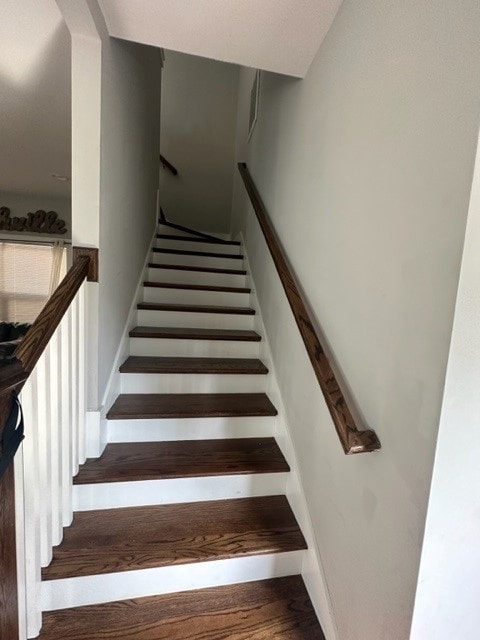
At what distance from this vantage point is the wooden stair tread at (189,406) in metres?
1.70

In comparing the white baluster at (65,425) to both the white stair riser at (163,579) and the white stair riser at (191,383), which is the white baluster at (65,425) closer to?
the white stair riser at (163,579)

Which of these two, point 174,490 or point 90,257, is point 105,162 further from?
point 174,490

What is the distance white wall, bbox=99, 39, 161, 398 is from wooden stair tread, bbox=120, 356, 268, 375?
177 millimetres

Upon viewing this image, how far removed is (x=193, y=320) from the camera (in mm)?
2402

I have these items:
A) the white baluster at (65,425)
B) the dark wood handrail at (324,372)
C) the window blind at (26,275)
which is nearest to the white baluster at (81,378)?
the white baluster at (65,425)

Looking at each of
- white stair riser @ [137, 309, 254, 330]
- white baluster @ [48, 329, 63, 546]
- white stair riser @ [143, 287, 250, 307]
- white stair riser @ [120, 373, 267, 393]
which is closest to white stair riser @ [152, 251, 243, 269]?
white stair riser @ [143, 287, 250, 307]

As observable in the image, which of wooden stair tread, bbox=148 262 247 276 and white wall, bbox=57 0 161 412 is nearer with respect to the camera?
white wall, bbox=57 0 161 412

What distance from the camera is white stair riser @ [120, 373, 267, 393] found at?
1911 millimetres

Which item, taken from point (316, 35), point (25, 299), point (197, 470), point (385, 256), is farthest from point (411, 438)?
point (25, 299)

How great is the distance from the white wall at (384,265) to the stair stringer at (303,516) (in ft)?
0.16

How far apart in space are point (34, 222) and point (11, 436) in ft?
14.1

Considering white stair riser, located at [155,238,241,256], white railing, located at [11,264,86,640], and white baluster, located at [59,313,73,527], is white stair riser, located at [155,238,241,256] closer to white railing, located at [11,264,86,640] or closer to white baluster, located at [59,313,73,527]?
white railing, located at [11,264,86,640]

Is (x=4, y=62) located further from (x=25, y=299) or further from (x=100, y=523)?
(x=25, y=299)

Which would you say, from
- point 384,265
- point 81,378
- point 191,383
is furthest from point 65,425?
point 384,265
